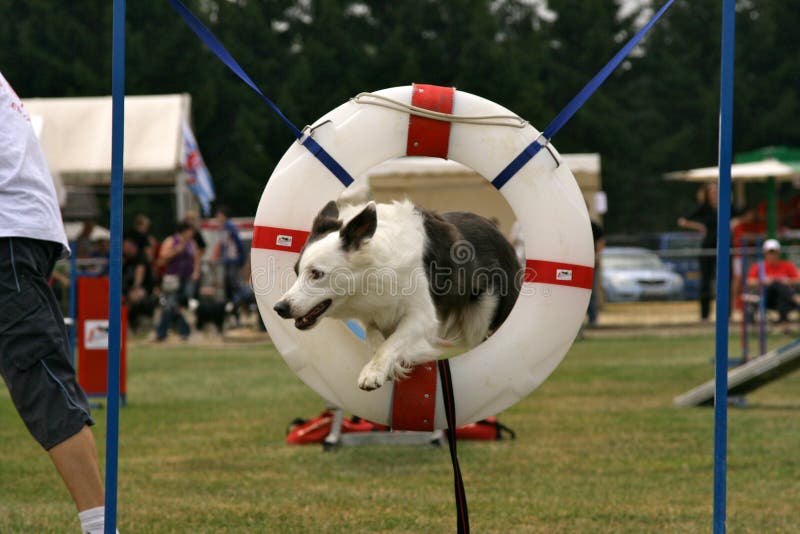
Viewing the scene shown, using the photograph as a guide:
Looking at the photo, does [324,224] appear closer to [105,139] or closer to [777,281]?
[777,281]

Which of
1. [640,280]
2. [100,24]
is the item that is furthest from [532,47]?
[640,280]

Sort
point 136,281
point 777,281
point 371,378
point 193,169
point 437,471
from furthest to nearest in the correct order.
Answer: point 193,169, point 136,281, point 777,281, point 437,471, point 371,378

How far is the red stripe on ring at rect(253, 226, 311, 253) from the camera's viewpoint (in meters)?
4.54

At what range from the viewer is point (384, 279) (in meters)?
4.52

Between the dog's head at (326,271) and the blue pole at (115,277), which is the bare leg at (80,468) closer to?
the blue pole at (115,277)

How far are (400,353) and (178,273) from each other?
1280 cm

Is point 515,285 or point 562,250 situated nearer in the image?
point 562,250

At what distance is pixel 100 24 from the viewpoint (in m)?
44.5

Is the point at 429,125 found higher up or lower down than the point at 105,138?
lower down

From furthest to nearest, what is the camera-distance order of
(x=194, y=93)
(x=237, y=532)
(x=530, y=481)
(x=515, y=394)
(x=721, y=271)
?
1. (x=194, y=93)
2. (x=530, y=481)
3. (x=237, y=532)
4. (x=515, y=394)
5. (x=721, y=271)

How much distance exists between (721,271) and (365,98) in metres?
1.52

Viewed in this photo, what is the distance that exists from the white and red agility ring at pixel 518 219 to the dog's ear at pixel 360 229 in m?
0.25

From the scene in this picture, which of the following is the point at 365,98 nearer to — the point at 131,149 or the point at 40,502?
the point at 40,502

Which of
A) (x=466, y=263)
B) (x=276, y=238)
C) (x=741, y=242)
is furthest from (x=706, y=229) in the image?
(x=276, y=238)
